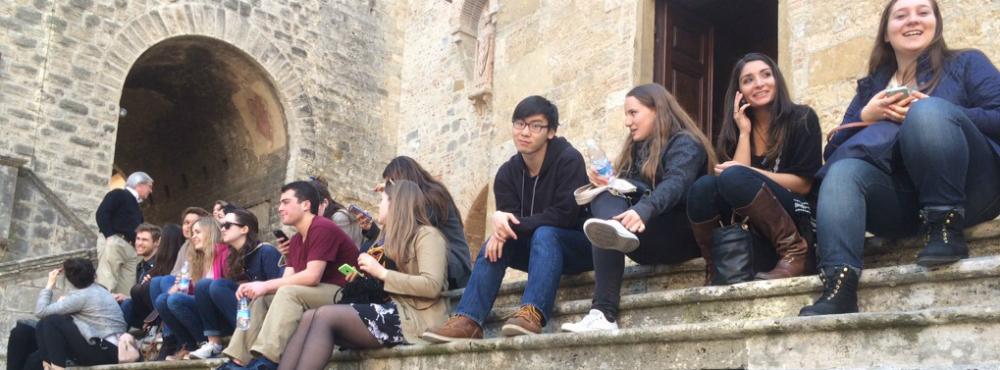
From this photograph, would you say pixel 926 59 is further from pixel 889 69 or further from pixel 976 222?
pixel 976 222

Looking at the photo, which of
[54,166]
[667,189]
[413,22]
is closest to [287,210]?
[667,189]

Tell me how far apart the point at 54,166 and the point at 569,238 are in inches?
455

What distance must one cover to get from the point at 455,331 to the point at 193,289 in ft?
9.74

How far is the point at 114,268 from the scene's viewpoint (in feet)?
31.9

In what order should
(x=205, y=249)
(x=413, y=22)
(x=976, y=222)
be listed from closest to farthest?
(x=976, y=222)
(x=205, y=249)
(x=413, y=22)

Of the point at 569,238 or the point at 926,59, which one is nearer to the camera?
the point at 926,59

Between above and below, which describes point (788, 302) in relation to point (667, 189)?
below

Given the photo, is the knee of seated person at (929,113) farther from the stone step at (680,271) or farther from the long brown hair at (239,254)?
the long brown hair at (239,254)

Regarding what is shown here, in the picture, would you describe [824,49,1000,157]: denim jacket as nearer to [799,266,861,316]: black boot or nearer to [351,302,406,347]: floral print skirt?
[799,266,861,316]: black boot

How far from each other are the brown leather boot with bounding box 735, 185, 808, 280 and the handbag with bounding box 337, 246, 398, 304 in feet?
6.44

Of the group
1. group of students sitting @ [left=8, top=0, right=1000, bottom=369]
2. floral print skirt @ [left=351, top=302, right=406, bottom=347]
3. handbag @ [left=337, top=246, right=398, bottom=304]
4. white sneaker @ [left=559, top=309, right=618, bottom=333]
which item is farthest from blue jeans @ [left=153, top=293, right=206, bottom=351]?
white sneaker @ [left=559, top=309, right=618, bottom=333]

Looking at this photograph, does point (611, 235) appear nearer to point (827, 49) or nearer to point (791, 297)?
point (791, 297)

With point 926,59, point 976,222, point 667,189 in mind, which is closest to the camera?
point 976,222

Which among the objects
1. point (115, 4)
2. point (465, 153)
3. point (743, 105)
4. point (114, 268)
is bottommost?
point (114, 268)
